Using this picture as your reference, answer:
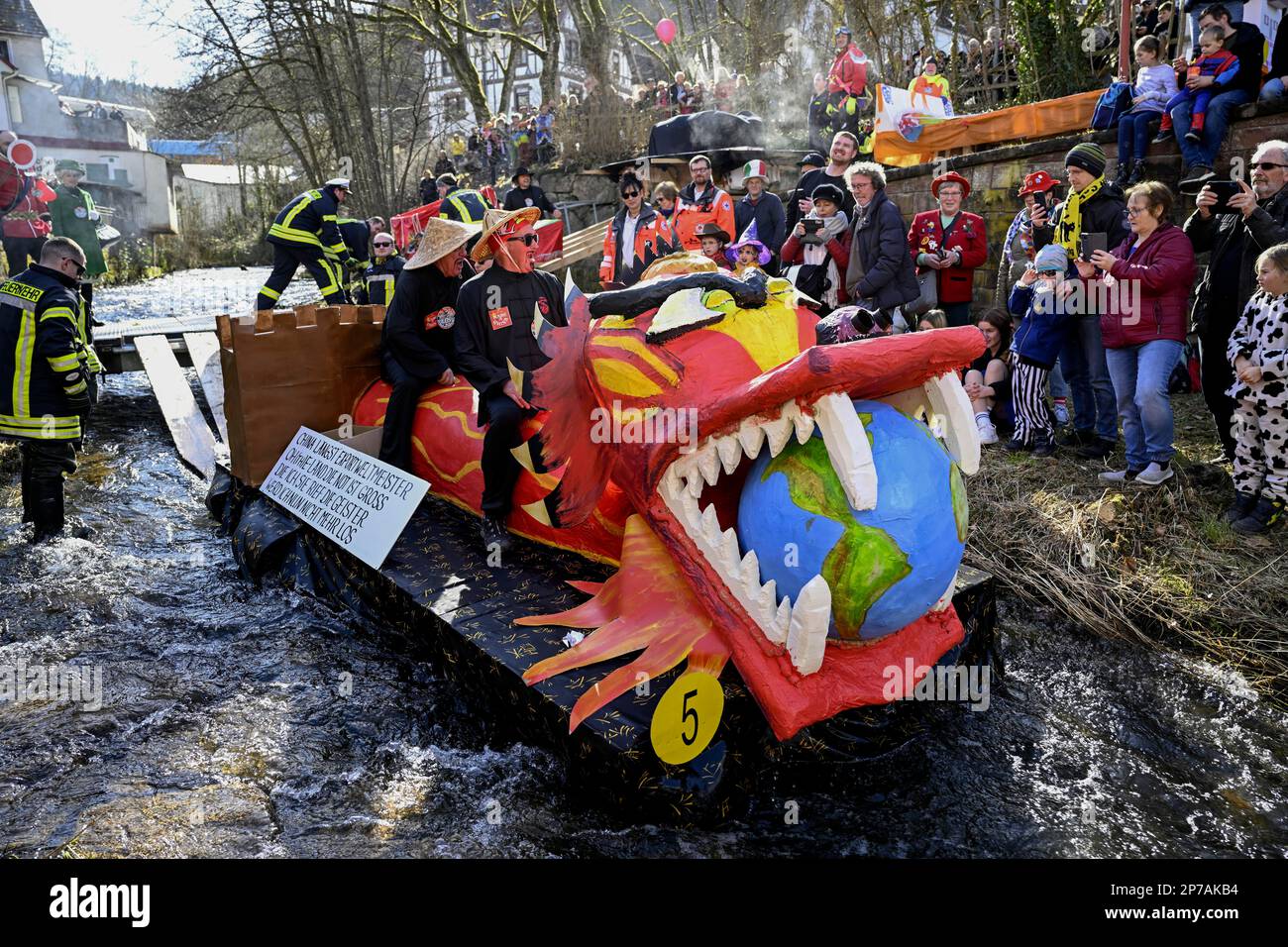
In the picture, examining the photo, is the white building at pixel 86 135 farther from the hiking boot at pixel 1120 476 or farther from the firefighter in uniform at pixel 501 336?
the hiking boot at pixel 1120 476

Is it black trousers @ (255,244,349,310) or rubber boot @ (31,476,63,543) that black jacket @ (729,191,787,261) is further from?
rubber boot @ (31,476,63,543)

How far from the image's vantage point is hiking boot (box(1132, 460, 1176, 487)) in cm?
509

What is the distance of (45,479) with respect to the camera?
607 centimetres

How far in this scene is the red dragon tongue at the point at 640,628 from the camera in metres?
2.82

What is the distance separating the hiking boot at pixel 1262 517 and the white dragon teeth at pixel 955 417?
2.49 meters

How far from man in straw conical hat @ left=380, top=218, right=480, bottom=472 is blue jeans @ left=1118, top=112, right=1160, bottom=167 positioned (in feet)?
19.0

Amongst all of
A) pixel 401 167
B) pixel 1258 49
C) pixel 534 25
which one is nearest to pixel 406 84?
pixel 401 167

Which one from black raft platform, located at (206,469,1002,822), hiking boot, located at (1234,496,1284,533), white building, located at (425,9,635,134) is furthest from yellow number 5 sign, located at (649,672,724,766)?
white building, located at (425,9,635,134)

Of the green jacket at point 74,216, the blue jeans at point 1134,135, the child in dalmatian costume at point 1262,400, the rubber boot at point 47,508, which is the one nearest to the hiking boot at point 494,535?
the child in dalmatian costume at point 1262,400

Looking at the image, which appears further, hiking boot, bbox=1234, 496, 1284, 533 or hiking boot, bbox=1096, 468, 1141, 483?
hiking boot, bbox=1096, 468, 1141, 483

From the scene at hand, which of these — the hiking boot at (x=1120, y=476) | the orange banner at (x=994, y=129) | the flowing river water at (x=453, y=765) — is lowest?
the flowing river water at (x=453, y=765)

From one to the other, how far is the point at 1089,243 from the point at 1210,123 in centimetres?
253

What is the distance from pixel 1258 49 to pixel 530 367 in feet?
20.9

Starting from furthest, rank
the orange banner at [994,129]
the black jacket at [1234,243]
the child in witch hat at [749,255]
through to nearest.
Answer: the orange banner at [994,129], the child in witch hat at [749,255], the black jacket at [1234,243]
